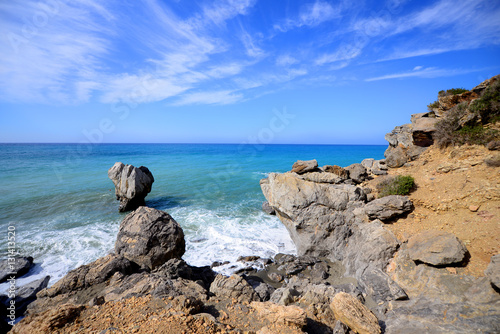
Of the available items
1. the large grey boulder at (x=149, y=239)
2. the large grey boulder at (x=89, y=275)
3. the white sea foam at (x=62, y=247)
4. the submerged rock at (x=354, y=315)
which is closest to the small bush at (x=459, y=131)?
the submerged rock at (x=354, y=315)

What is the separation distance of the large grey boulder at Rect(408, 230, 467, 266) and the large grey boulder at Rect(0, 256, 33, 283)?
18.0m

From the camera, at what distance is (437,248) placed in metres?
7.72

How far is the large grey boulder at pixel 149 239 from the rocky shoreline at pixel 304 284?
0.04 metres

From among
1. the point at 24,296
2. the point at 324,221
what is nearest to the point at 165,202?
the point at 24,296

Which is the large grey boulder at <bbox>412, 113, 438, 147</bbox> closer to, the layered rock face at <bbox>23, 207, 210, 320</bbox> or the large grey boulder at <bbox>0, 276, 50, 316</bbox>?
the layered rock face at <bbox>23, 207, 210, 320</bbox>

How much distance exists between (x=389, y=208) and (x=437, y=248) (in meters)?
3.14

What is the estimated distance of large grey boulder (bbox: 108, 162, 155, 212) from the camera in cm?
2119

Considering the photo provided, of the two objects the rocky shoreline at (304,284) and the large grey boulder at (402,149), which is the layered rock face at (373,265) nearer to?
the rocky shoreline at (304,284)

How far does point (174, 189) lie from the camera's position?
1130 inches

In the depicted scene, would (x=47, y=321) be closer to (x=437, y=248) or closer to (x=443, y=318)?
(x=443, y=318)

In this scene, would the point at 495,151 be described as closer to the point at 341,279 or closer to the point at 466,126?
the point at 466,126

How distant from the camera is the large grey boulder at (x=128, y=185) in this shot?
834 inches

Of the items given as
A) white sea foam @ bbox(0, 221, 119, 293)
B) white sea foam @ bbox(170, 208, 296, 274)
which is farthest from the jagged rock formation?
white sea foam @ bbox(0, 221, 119, 293)

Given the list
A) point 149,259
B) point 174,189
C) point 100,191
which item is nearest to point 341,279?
point 149,259
